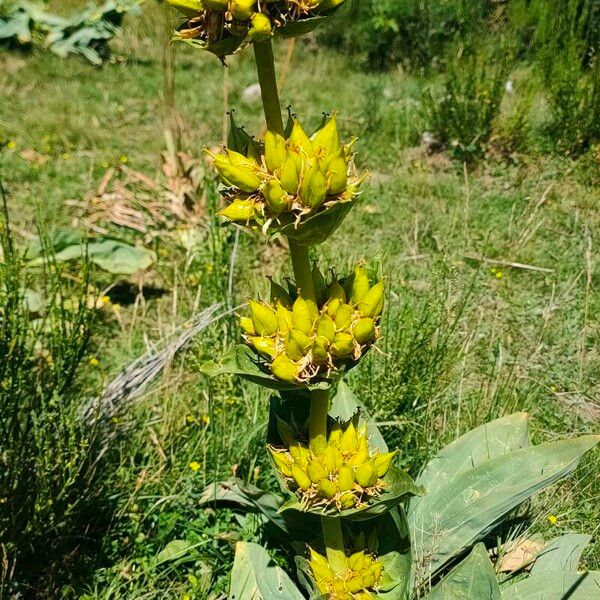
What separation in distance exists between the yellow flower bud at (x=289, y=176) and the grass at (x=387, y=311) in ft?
1.26

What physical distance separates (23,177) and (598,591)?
191 inches

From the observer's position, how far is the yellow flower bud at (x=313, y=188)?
139cm

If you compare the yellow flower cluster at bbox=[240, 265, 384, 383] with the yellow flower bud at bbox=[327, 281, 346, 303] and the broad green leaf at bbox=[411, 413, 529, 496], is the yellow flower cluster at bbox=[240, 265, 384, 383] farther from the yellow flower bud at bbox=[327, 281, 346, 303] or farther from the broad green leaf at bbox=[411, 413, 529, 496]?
the broad green leaf at bbox=[411, 413, 529, 496]

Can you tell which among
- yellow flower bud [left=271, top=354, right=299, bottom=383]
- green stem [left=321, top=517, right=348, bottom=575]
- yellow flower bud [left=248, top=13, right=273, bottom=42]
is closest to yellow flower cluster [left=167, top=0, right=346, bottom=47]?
yellow flower bud [left=248, top=13, right=273, bottom=42]

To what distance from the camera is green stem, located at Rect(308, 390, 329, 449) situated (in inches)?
68.2

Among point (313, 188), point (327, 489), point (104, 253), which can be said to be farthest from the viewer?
point (104, 253)

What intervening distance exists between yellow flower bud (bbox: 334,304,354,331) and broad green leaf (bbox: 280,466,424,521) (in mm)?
422

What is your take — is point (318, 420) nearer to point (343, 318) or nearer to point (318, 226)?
point (343, 318)

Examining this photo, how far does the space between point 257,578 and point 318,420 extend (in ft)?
1.95

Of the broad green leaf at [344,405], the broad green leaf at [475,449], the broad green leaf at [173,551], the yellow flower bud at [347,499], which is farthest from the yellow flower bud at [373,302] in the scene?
the broad green leaf at [173,551]

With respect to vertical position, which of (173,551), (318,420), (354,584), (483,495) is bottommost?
(173,551)

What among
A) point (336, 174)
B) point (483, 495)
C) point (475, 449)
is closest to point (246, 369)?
point (336, 174)

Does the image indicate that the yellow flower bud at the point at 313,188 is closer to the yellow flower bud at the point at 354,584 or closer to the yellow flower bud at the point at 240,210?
the yellow flower bud at the point at 240,210

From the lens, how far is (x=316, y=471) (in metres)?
1.69
